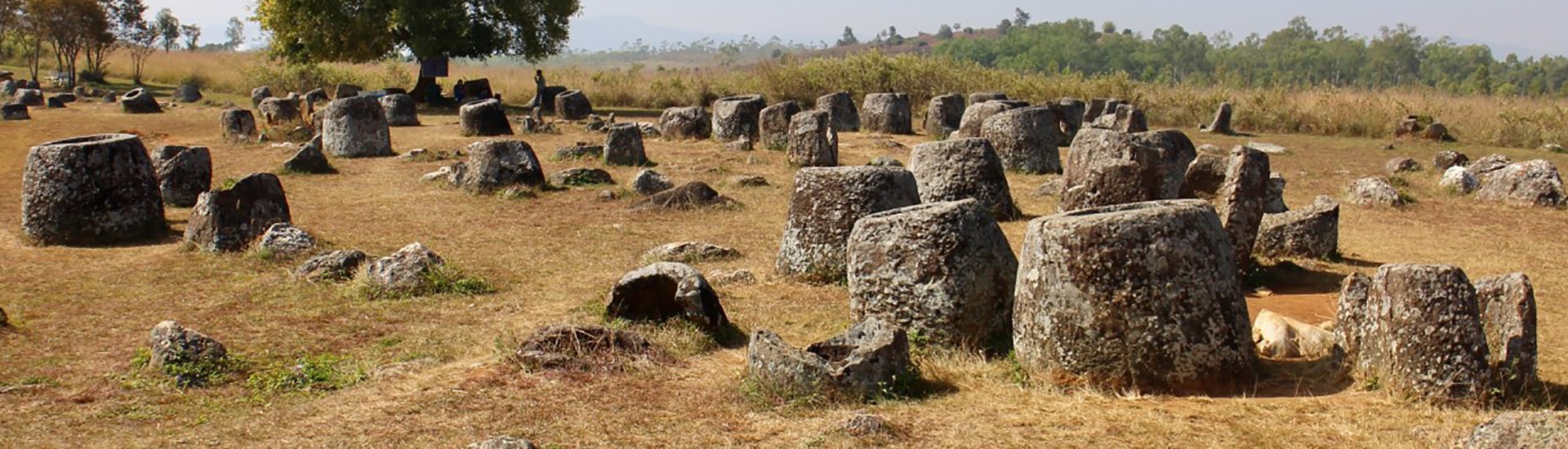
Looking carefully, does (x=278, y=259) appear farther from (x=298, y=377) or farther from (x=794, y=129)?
(x=794, y=129)

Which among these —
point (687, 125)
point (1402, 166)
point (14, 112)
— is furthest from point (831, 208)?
point (14, 112)

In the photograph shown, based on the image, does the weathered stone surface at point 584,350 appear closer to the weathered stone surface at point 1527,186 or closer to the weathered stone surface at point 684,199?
the weathered stone surface at point 684,199

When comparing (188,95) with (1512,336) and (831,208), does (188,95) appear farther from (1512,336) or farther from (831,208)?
(1512,336)

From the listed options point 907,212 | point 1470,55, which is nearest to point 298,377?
point 907,212

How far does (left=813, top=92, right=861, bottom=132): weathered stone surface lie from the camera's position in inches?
1072

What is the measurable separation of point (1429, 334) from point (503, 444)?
466cm

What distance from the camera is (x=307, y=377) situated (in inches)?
303

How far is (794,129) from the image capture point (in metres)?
20.5

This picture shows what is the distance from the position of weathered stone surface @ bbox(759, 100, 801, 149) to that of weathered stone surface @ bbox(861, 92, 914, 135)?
415cm

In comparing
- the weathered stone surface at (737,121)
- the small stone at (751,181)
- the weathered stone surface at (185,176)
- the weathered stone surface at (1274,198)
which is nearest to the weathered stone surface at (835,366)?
the weathered stone surface at (1274,198)

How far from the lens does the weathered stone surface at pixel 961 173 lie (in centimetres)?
1406

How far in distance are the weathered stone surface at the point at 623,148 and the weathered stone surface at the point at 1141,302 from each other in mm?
13794

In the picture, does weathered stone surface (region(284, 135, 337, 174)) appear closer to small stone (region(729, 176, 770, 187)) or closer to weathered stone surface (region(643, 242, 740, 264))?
small stone (region(729, 176, 770, 187))

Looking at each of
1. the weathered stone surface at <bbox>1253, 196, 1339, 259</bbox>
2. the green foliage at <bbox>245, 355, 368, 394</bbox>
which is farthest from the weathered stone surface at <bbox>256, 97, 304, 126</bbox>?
the weathered stone surface at <bbox>1253, 196, 1339, 259</bbox>
